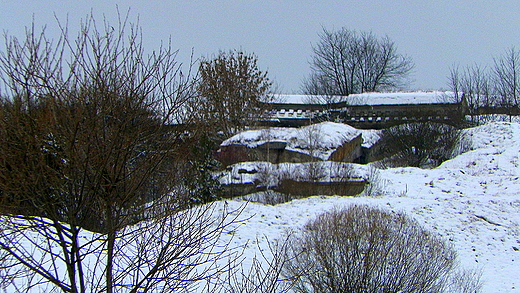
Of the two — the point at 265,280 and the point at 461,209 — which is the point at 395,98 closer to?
the point at 461,209

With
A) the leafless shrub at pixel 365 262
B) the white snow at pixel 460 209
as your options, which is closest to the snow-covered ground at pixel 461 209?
the white snow at pixel 460 209

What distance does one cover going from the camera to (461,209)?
12.8m

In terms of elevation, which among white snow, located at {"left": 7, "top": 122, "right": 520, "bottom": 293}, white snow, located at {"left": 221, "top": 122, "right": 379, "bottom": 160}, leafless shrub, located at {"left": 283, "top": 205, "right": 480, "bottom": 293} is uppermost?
white snow, located at {"left": 221, "top": 122, "right": 379, "bottom": 160}

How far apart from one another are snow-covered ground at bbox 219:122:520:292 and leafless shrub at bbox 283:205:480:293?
52.5 inches

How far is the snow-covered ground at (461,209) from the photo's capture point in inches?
399

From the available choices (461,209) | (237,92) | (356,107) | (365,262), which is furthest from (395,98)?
(365,262)

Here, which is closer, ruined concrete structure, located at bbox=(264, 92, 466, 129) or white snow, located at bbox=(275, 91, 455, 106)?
ruined concrete structure, located at bbox=(264, 92, 466, 129)

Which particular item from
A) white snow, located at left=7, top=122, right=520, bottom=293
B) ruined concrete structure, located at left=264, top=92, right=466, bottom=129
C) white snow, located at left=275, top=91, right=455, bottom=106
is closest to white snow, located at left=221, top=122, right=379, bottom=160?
white snow, located at left=7, top=122, right=520, bottom=293

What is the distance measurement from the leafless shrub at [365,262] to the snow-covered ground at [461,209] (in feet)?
4.38

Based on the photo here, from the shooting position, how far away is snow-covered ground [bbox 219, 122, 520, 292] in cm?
1012

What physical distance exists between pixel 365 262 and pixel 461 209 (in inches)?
280

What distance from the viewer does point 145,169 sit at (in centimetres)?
505

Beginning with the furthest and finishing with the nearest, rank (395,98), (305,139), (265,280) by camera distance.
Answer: (395,98), (305,139), (265,280)

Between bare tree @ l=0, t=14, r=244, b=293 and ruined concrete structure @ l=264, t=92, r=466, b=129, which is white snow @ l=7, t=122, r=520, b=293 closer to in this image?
bare tree @ l=0, t=14, r=244, b=293
